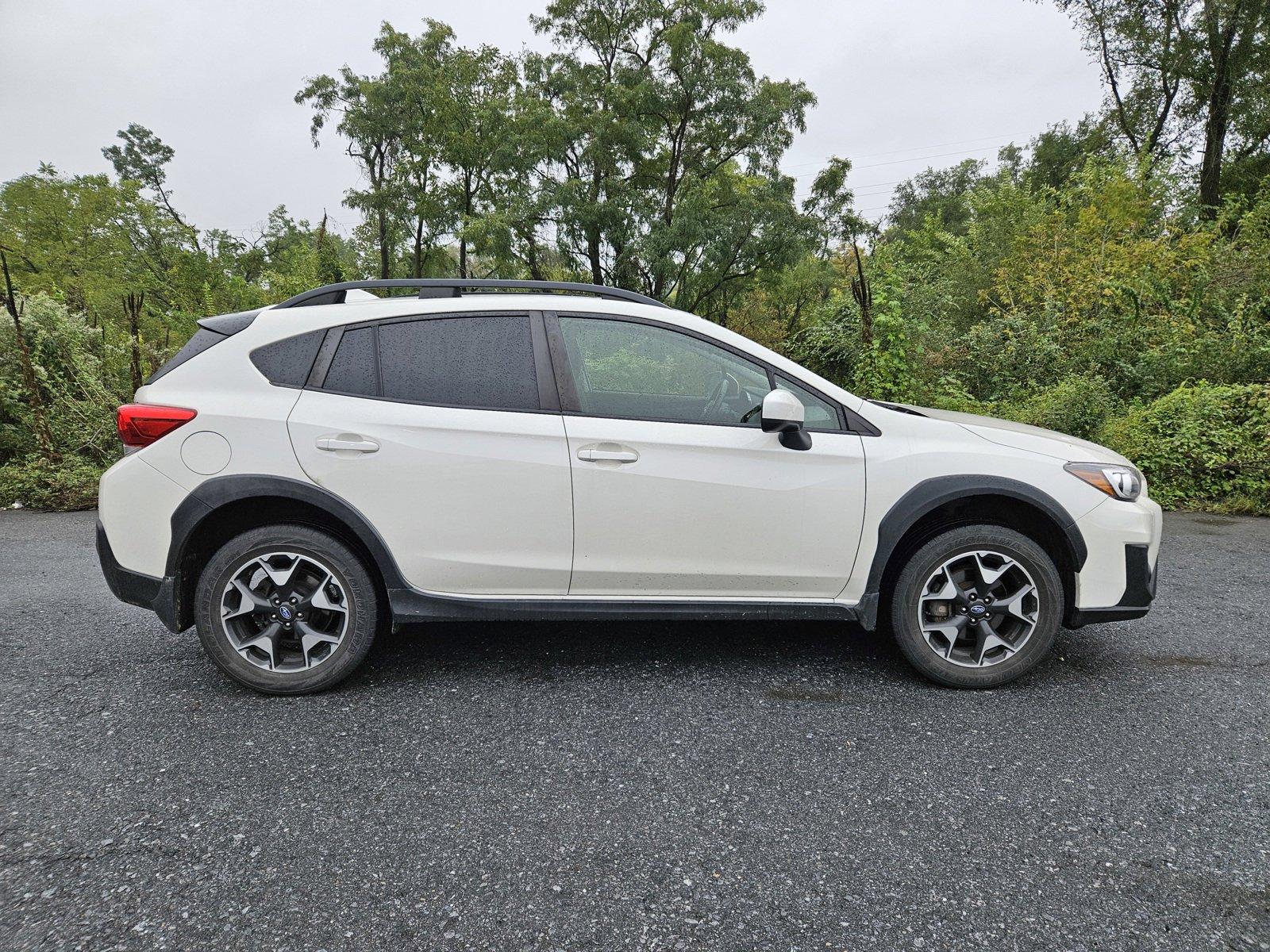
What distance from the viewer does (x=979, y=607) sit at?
309 centimetres

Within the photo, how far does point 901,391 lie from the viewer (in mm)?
8578

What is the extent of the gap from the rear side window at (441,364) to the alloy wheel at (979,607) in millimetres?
1913

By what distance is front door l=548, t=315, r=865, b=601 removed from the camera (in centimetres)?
299

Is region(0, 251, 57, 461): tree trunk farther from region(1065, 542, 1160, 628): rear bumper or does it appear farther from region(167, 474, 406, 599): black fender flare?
region(1065, 542, 1160, 628): rear bumper

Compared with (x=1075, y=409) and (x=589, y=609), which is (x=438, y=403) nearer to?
(x=589, y=609)

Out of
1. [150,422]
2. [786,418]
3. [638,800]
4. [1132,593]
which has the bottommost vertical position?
[638,800]

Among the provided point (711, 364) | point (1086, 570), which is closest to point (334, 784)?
point (711, 364)

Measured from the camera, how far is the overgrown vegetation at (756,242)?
8.72 meters

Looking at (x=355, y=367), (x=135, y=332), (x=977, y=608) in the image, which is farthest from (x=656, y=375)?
(x=135, y=332)

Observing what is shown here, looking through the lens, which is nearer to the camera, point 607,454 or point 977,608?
point 607,454

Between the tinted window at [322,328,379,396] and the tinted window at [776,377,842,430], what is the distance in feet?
5.73

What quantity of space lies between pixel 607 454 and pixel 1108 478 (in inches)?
84.7

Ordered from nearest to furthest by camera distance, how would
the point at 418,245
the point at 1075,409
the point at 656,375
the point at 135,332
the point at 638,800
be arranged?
1. the point at 638,800
2. the point at 656,375
3. the point at 1075,409
4. the point at 135,332
5. the point at 418,245

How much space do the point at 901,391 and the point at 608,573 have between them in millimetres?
6573
